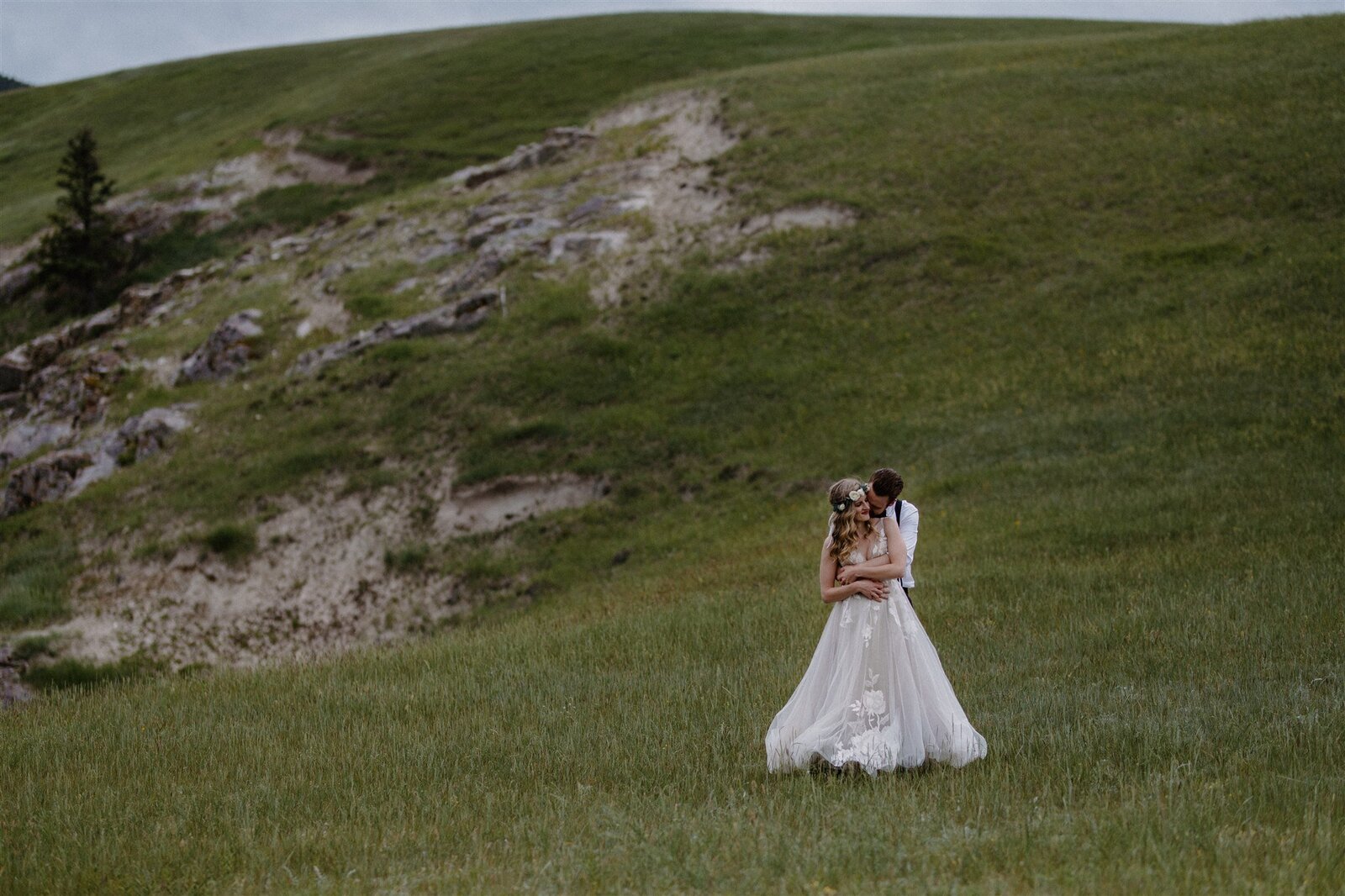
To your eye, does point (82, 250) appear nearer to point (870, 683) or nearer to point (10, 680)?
point (10, 680)

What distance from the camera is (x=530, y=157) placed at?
44.5m

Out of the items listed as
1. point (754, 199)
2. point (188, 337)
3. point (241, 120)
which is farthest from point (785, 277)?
point (241, 120)

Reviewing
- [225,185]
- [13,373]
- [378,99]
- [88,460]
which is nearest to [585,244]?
[88,460]

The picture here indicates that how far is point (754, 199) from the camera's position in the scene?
3662 centimetres

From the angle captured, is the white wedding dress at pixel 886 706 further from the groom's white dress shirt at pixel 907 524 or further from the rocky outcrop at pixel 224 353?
the rocky outcrop at pixel 224 353

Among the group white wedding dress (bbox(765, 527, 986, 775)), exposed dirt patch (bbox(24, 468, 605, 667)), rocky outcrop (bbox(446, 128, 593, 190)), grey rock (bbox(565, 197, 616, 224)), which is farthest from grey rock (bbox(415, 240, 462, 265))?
white wedding dress (bbox(765, 527, 986, 775))

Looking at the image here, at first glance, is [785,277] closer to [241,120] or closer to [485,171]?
[485,171]

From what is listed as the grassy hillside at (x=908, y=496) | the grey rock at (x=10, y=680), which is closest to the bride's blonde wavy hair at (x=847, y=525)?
the grassy hillside at (x=908, y=496)

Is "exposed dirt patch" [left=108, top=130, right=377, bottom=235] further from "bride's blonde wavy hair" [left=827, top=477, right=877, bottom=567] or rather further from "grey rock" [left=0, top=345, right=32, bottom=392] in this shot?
"bride's blonde wavy hair" [left=827, top=477, right=877, bottom=567]

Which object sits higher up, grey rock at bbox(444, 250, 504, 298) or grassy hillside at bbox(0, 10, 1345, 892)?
grey rock at bbox(444, 250, 504, 298)

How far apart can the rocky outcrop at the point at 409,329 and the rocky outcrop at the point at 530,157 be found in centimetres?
1168

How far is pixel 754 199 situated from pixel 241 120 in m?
43.6

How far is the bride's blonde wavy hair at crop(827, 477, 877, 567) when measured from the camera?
9.07 m

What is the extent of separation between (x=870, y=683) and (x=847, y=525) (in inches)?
49.1
